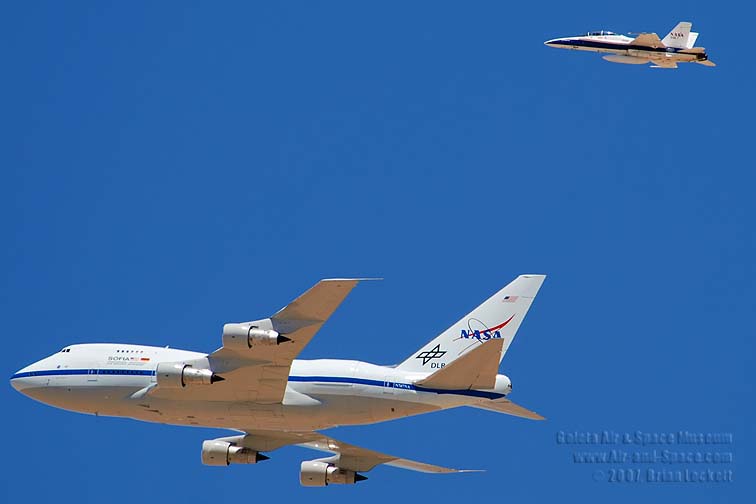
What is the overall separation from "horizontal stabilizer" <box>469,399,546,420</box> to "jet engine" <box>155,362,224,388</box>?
1064 cm

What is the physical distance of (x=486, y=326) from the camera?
58.1m

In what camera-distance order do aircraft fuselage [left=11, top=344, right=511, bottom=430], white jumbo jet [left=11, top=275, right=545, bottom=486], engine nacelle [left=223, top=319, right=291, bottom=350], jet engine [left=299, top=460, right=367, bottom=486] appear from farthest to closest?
1. jet engine [left=299, top=460, right=367, bottom=486]
2. aircraft fuselage [left=11, top=344, right=511, bottom=430]
3. white jumbo jet [left=11, top=275, right=545, bottom=486]
4. engine nacelle [left=223, top=319, right=291, bottom=350]

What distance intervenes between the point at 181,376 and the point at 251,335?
427cm

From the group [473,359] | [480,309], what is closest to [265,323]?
[473,359]

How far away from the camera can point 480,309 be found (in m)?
58.3

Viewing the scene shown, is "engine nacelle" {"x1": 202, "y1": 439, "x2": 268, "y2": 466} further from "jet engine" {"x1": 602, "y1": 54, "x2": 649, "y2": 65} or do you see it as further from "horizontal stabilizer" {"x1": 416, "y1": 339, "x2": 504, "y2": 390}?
"jet engine" {"x1": 602, "y1": 54, "x2": 649, "y2": 65}

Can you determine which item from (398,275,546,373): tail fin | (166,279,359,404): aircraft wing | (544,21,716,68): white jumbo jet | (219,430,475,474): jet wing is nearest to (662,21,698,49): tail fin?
(544,21,716,68): white jumbo jet

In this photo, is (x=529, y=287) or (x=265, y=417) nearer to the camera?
(x=265, y=417)

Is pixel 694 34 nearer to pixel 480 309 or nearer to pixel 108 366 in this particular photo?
pixel 480 309

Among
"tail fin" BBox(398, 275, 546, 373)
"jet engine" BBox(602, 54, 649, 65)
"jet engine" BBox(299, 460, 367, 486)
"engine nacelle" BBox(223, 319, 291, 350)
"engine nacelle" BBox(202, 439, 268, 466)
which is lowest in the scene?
"jet engine" BBox(299, 460, 367, 486)

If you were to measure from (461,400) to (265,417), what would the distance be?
27.7 feet

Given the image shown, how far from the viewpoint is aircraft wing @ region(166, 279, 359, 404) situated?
48.7 metres

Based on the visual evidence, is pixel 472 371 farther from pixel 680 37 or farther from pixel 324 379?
pixel 680 37

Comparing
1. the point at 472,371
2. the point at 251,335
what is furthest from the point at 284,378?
Result: the point at 472,371
